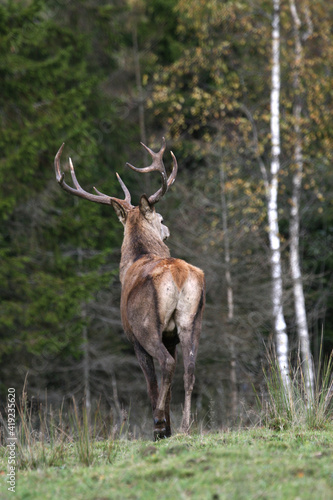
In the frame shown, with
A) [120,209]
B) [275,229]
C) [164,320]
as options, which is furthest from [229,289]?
[164,320]

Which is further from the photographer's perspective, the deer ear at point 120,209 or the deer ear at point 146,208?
the deer ear at point 120,209

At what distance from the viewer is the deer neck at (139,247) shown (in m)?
7.99

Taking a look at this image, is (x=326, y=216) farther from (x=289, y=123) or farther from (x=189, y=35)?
(x=189, y=35)

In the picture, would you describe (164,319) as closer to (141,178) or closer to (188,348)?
(188,348)

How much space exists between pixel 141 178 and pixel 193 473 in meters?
16.0

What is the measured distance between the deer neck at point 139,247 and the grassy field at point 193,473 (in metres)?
2.55

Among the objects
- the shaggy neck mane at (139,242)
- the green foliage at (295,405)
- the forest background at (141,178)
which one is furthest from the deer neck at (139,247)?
the forest background at (141,178)

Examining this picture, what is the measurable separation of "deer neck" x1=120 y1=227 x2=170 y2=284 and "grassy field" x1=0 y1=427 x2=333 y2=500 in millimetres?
2554

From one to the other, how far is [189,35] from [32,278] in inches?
413

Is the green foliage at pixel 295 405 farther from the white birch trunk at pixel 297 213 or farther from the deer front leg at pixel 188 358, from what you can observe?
the white birch trunk at pixel 297 213

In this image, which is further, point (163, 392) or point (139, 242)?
point (139, 242)

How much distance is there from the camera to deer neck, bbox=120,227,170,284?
7.99m

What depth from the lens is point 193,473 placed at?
4562 millimetres

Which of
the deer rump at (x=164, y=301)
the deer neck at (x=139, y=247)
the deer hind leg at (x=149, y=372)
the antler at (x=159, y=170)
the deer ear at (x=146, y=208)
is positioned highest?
the antler at (x=159, y=170)
